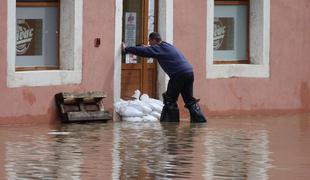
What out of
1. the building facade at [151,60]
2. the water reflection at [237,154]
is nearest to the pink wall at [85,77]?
the building facade at [151,60]

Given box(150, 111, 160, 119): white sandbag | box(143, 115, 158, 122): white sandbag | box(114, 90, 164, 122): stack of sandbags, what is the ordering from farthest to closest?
box(150, 111, 160, 119): white sandbag < box(143, 115, 158, 122): white sandbag < box(114, 90, 164, 122): stack of sandbags

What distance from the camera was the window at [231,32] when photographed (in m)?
22.1

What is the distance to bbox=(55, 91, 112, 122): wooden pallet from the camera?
735 inches

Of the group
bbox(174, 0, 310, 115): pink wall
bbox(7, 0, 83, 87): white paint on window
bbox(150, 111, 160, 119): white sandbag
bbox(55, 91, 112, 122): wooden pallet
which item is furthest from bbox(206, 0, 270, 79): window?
bbox(7, 0, 83, 87): white paint on window

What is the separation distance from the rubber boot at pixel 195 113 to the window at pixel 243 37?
215cm

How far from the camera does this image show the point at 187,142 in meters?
16.4

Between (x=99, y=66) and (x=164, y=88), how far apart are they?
172cm

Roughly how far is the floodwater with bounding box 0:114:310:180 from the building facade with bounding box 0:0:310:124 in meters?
Result: 0.80

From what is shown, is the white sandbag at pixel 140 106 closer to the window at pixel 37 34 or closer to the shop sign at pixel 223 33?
the window at pixel 37 34

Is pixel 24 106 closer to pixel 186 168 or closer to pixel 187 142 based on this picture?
pixel 187 142

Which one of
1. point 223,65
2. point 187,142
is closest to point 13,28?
point 187,142

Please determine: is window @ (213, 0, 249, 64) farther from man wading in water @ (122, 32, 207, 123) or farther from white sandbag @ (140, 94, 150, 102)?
man wading in water @ (122, 32, 207, 123)

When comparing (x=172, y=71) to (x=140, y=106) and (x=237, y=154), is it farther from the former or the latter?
(x=237, y=154)

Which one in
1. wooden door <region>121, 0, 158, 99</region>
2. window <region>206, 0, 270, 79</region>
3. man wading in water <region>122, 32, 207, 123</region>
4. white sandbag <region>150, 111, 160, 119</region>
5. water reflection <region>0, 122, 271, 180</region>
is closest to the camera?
water reflection <region>0, 122, 271, 180</region>
